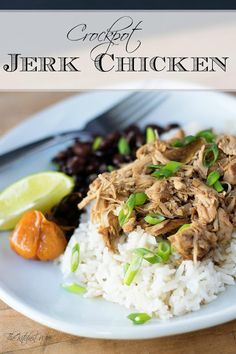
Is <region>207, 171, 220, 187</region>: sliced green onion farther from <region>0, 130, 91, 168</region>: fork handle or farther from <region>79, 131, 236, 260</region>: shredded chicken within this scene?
<region>0, 130, 91, 168</region>: fork handle

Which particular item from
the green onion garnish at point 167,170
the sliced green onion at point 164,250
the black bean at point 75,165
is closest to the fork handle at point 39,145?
the black bean at point 75,165

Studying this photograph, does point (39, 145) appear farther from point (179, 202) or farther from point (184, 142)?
point (179, 202)

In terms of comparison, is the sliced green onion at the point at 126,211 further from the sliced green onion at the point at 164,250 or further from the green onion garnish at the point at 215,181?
the green onion garnish at the point at 215,181

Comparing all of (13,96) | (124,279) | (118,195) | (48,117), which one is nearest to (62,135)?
(48,117)

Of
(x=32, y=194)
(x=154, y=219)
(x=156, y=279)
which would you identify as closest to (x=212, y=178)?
(x=154, y=219)

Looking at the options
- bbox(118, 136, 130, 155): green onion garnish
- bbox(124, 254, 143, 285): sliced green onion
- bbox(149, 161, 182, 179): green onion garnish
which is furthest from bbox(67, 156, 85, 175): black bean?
bbox(124, 254, 143, 285): sliced green onion

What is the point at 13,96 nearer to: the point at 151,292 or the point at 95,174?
the point at 95,174
